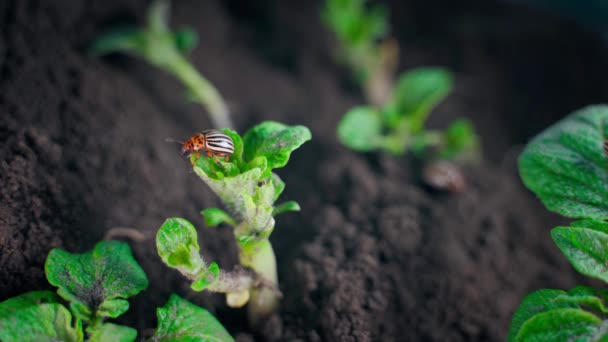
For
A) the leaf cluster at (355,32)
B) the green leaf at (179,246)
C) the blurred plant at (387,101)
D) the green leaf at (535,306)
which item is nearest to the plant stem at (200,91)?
the blurred plant at (387,101)

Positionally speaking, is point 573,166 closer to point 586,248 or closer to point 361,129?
point 586,248

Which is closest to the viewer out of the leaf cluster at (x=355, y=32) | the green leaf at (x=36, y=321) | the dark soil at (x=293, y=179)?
the green leaf at (x=36, y=321)

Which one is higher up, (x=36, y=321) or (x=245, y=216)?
(x=245, y=216)

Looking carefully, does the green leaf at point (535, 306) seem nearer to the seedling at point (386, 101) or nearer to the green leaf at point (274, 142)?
the green leaf at point (274, 142)

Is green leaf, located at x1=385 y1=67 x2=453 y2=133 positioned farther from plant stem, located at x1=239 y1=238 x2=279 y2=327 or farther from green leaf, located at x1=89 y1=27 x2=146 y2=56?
green leaf, located at x1=89 y1=27 x2=146 y2=56

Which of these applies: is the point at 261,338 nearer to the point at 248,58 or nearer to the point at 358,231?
the point at 358,231

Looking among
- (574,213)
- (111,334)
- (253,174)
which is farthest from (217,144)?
(574,213)

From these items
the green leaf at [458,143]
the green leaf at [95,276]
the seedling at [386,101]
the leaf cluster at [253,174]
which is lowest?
the green leaf at [95,276]
